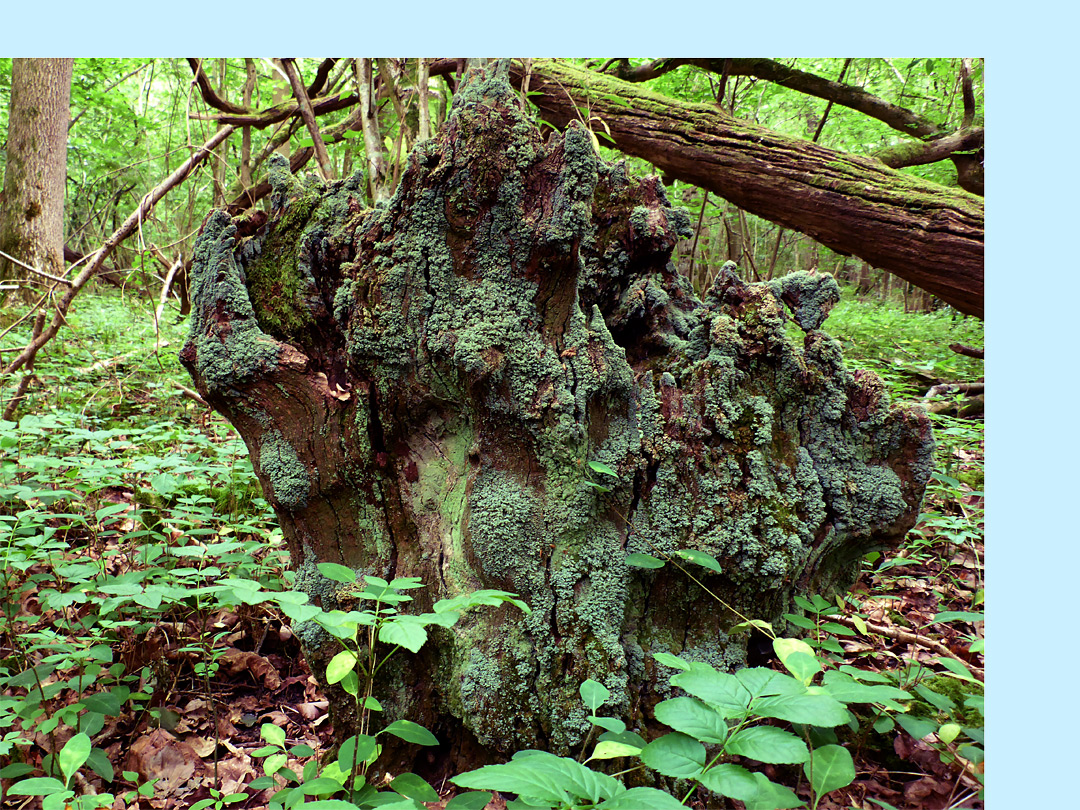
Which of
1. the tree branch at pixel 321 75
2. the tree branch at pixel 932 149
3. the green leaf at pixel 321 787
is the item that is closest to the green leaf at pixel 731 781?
the green leaf at pixel 321 787

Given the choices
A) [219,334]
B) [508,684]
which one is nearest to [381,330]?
[219,334]

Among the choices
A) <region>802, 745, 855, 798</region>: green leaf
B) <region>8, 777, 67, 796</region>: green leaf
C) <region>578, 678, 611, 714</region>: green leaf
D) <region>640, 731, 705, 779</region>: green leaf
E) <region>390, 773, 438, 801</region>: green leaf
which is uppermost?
<region>640, 731, 705, 779</region>: green leaf

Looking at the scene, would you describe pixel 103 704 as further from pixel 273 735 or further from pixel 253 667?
pixel 273 735

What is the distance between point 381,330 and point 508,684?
93 centimetres

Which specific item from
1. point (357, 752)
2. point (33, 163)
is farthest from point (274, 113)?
point (33, 163)

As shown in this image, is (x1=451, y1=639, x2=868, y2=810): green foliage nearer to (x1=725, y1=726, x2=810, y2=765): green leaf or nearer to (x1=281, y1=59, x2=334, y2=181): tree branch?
(x1=725, y1=726, x2=810, y2=765): green leaf

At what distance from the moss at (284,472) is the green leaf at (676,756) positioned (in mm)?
1101

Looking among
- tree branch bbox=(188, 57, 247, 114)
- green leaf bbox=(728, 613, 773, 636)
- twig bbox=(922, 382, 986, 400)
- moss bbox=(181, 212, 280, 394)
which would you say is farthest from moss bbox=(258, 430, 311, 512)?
twig bbox=(922, 382, 986, 400)

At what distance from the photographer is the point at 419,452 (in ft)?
5.56

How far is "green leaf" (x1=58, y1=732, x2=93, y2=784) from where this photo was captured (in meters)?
1.22

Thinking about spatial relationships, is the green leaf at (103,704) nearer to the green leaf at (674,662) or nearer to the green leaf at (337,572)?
the green leaf at (337,572)

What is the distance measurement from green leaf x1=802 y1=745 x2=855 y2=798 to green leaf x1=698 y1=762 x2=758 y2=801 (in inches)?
12.3

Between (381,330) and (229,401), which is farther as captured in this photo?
(229,401)

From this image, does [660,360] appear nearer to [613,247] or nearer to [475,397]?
[613,247]
